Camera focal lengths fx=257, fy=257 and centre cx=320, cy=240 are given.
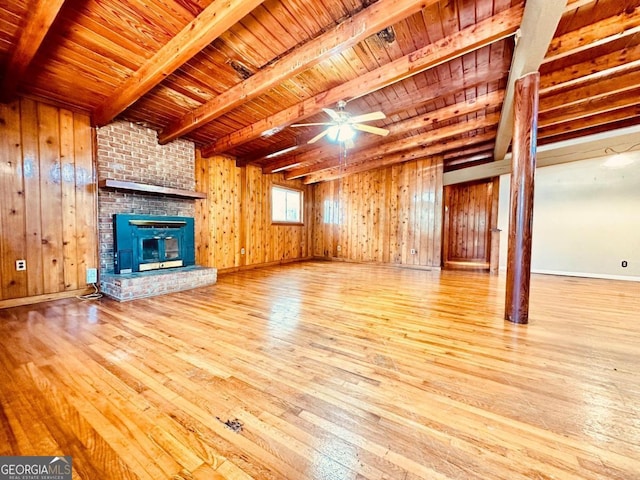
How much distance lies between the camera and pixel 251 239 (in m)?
6.41

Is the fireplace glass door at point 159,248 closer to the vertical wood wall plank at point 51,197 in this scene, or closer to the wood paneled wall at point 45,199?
the wood paneled wall at point 45,199

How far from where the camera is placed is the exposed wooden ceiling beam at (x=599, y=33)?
7.94 feet

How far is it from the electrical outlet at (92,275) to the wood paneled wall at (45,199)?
0.23 ft

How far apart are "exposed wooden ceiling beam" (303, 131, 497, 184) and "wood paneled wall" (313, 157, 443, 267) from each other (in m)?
0.37

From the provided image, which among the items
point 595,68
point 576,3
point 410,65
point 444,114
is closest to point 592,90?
point 595,68

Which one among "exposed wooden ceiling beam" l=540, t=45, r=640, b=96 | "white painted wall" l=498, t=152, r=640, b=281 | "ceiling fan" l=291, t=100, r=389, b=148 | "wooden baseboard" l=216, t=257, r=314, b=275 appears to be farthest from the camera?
"wooden baseboard" l=216, t=257, r=314, b=275

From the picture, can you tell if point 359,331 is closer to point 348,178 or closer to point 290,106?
point 290,106

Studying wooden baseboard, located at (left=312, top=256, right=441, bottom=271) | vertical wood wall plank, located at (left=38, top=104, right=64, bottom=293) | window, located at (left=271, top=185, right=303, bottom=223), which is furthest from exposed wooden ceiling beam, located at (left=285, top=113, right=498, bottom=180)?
vertical wood wall plank, located at (left=38, top=104, right=64, bottom=293)

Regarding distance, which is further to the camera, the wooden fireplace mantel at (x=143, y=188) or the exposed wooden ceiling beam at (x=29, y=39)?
the wooden fireplace mantel at (x=143, y=188)

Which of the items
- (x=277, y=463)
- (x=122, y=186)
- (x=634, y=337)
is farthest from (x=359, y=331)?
(x=122, y=186)

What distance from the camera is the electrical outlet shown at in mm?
3730

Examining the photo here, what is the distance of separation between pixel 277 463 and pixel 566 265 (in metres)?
6.95

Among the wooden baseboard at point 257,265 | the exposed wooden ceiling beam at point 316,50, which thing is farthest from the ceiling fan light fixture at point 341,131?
the wooden baseboard at point 257,265

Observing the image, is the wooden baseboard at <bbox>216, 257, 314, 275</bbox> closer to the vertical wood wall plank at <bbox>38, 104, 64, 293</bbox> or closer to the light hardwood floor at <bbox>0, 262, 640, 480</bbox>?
the vertical wood wall plank at <bbox>38, 104, 64, 293</bbox>
